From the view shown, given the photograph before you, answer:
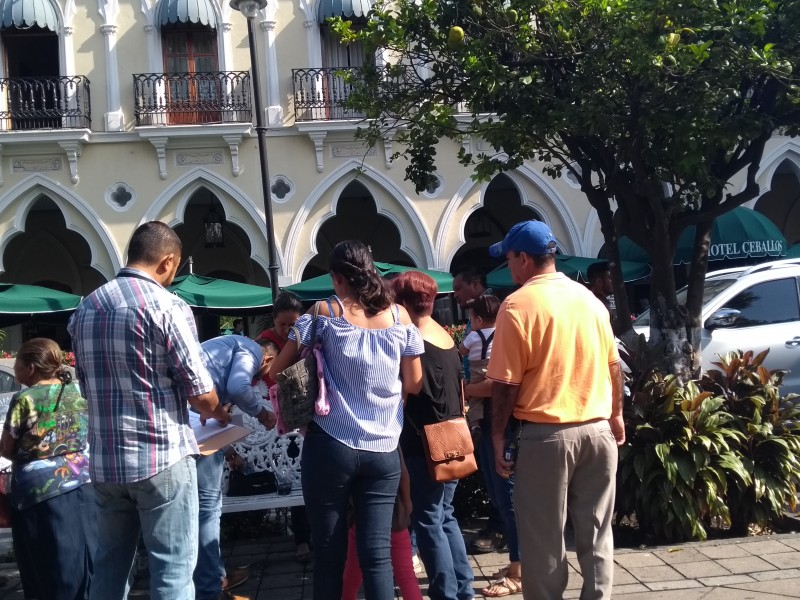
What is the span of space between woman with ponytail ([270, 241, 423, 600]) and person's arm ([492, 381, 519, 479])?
0.41 metres

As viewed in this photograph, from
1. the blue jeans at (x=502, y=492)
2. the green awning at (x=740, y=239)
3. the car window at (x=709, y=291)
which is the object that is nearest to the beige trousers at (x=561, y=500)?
the blue jeans at (x=502, y=492)

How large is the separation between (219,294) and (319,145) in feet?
15.1

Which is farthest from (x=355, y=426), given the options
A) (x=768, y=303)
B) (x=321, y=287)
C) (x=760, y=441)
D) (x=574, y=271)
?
(x=574, y=271)

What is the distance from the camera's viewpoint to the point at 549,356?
3559 millimetres

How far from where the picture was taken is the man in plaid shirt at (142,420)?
10.5 feet

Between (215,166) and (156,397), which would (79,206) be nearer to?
(215,166)

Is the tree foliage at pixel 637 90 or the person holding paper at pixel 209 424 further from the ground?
the tree foliage at pixel 637 90

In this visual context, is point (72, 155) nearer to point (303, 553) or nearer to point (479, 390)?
point (303, 553)

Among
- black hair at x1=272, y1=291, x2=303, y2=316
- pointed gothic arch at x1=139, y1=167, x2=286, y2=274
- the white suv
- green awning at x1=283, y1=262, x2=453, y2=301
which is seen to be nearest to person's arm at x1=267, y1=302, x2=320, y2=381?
black hair at x1=272, y1=291, x2=303, y2=316

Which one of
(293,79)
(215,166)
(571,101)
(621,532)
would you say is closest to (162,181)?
(215,166)

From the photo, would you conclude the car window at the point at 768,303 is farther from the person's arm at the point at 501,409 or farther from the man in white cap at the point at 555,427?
the person's arm at the point at 501,409

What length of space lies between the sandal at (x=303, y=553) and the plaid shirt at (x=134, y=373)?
2.37 meters

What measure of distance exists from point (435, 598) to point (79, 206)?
13426 mm

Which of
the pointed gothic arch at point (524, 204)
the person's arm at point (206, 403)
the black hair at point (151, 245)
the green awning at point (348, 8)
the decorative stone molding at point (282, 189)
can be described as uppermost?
the green awning at point (348, 8)
